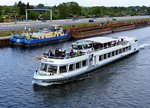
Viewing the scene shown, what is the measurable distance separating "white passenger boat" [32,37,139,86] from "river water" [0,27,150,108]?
51.5 inches

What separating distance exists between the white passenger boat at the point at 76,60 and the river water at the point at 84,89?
1308mm

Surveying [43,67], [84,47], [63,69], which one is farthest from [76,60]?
[84,47]

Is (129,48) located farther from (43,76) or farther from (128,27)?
(128,27)

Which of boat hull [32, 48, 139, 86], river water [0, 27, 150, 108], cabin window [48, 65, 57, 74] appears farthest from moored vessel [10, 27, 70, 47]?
cabin window [48, 65, 57, 74]

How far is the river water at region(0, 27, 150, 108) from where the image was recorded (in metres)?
45.4

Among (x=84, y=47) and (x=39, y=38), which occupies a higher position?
(x=84, y=47)

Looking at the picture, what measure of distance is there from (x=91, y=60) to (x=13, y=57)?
2121 cm

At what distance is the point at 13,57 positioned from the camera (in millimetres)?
74688

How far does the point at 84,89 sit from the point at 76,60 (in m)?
7.00

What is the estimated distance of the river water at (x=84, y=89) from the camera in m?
45.4

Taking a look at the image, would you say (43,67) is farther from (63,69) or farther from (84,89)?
(84,89)

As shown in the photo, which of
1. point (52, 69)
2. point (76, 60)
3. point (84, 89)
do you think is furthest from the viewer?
point (76, 60)

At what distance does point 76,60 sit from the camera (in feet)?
186

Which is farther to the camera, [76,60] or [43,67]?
[76,60]
